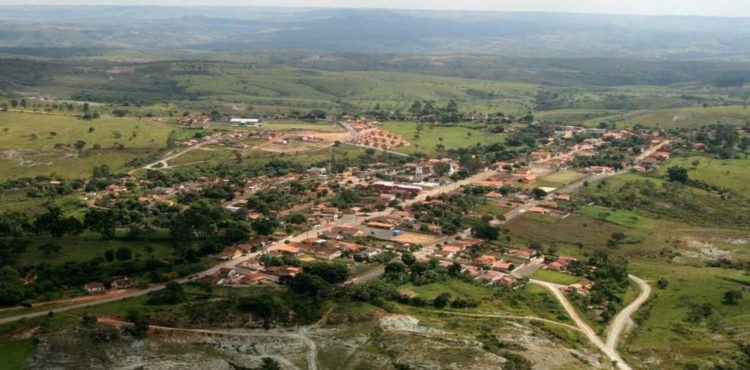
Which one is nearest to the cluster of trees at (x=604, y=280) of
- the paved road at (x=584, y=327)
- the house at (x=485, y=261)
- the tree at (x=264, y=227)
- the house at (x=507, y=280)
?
the paved road at (x=584, y=327)

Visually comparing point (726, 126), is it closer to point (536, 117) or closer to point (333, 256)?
point (536, 117)

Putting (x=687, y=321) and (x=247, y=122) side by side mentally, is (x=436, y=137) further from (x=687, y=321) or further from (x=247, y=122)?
(x=687, y=321)

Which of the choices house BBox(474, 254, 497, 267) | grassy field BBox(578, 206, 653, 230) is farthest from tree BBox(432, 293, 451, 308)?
grassy field BBox(578, 206, 653, 230)

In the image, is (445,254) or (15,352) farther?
(445,254)

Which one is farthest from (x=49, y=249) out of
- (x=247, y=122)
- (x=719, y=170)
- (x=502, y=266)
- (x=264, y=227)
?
(x=719, y=170)

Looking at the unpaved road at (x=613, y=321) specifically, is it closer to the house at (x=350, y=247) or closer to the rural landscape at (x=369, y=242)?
the rural landscape at (x=369, y=242)

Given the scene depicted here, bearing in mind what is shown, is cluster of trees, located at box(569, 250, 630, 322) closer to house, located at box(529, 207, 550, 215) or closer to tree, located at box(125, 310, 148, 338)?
house, located at box(529, 207, 550, 215)
